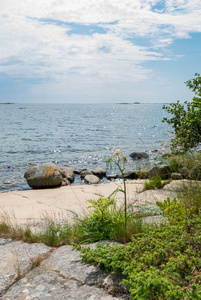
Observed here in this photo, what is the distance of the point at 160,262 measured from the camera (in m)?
2.68

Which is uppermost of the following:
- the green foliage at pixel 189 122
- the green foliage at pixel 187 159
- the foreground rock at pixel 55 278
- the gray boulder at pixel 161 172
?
the green foliage at pixel 189 122

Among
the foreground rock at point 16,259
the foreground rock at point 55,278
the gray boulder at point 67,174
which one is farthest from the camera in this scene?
the gray boulder at point 67,174

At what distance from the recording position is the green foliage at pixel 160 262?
2.11 metres

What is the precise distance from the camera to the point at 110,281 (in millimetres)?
2543

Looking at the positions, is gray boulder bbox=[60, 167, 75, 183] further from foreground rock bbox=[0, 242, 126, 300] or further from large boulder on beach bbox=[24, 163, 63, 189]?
foreground rock bbox=[0, 242, 126, 300]

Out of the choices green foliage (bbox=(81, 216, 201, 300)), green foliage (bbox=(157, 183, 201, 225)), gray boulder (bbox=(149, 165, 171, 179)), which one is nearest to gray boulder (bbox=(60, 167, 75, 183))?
gray boulder (bbox=(149, 165, 171, 179))

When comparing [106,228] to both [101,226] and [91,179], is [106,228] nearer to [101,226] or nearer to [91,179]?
[101,226]

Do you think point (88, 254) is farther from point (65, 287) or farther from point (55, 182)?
point (55, 182)

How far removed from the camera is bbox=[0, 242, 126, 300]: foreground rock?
A: 2.42 metres

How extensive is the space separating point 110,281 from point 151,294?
1.70ft

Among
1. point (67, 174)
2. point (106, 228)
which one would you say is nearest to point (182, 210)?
point (106, 228)

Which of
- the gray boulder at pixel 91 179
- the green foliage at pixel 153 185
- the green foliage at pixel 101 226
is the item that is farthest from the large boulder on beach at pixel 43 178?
the green foliage at pixel 101 226

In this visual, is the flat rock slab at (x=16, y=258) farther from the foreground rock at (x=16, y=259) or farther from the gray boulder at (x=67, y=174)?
the gray boulder at (x=67, y=174)

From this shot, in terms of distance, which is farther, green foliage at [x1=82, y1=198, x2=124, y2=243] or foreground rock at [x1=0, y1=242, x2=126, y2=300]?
green foliage at [x1=82, y1=198, x2=124, y2=243]
